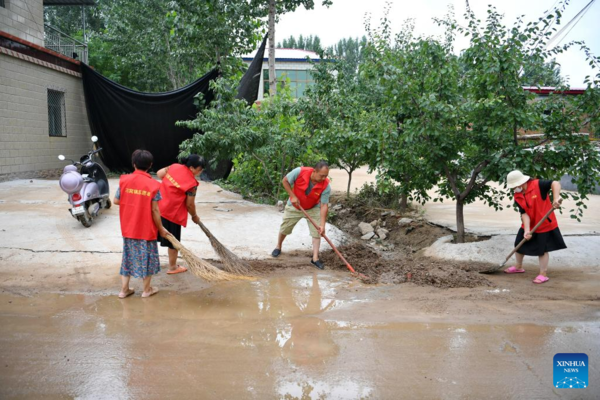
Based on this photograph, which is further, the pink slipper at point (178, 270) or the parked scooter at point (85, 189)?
the parked scooter at point (85, 189)

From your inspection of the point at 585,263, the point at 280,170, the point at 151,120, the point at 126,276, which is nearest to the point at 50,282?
the point at 126,276

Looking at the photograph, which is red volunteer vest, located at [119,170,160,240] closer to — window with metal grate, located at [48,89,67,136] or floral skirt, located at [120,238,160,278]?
floral skirt, located at [120,238,160,278]

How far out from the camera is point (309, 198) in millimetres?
6062

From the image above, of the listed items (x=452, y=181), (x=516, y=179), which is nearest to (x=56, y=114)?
(x=452, y=181)

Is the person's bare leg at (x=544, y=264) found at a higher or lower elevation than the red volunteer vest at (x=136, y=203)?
lower

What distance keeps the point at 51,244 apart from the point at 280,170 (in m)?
4.50

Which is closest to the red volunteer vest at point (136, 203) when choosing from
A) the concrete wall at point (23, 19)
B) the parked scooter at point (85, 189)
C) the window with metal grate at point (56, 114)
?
the parked scooter at point (85, 189)

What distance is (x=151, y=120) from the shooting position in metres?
11.7

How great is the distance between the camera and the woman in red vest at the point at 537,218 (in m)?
5.39

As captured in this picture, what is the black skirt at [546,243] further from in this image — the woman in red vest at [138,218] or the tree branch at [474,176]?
the woman in red vest at [138,218]

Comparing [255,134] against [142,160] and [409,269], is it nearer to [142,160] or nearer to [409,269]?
[409,269]

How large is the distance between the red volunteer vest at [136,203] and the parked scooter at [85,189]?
95.0 inches

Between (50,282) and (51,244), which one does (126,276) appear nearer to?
(50,282)

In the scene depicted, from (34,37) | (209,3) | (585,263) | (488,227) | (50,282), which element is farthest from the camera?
(34,37)
